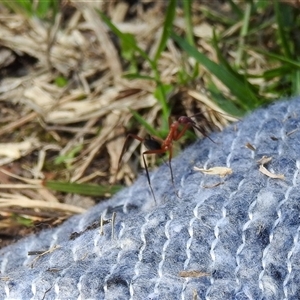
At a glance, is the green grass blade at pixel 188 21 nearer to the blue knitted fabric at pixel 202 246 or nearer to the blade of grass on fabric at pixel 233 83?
the blade of grass on fabric at pixel 233 83

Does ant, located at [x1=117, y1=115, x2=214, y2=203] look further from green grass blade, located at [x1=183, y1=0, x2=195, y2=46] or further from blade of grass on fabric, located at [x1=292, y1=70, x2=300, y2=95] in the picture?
green grass blade, located at [x1=183, y1=0, x2=195, y2=46]

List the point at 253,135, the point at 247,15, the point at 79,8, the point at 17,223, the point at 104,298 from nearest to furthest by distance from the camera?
the point at 104,298, the point at 253,135, the point at 17,223, the point at 247,15, the point at 79,8

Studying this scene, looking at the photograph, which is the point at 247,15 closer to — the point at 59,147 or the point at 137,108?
the point at 137,108

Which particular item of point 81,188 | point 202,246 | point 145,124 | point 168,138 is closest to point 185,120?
point 168,138

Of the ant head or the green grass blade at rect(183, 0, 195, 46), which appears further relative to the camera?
the green grass blade at rect(183, 0, 195, 46)

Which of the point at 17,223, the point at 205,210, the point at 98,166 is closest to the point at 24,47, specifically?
the point at 98,166

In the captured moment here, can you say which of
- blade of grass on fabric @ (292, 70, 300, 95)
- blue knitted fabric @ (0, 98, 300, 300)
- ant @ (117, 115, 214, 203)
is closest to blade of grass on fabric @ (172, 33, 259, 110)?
blade of grass on fabric @ (292, 70, 300, 95)

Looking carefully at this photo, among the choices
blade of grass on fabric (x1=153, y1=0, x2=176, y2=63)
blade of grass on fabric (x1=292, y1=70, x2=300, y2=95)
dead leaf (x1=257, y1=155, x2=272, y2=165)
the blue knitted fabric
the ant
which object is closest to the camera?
the blue knitted fabric

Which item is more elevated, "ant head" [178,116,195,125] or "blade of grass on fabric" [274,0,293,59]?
"ant head" [178,116,195,125]
